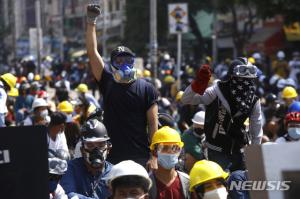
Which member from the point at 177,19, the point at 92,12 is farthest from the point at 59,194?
the point at 177,19

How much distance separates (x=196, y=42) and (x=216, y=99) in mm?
43974

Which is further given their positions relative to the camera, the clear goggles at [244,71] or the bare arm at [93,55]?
the clear goggles at [244,71]

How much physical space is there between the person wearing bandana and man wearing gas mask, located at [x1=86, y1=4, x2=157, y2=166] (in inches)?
16.2

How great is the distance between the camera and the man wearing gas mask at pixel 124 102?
6445 millimetres

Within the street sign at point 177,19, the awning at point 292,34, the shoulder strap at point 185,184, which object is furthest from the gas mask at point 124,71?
the awning at point 292,34

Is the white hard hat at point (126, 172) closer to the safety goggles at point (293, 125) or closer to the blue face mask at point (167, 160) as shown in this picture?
the blue face mask at point (167, 160)

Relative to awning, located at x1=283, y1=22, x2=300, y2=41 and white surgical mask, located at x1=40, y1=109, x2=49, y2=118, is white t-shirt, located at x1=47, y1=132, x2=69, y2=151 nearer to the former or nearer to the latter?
white surgical mask, located at x1=40, y1=109, x2=49, y2=118

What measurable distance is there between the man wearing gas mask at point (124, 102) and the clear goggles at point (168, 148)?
0.71 m

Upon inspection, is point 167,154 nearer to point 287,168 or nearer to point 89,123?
point 89,123

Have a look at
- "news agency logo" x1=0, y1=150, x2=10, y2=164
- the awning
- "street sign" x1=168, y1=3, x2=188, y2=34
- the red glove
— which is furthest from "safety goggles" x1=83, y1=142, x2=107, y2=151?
the awning

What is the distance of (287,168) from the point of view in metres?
3.59

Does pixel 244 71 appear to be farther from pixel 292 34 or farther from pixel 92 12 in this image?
pixel 292 34

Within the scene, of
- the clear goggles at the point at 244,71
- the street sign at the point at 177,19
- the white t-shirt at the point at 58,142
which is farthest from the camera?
the street sign at the point at 177,19

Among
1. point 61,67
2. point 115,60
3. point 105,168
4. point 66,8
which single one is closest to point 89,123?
point 105,168
